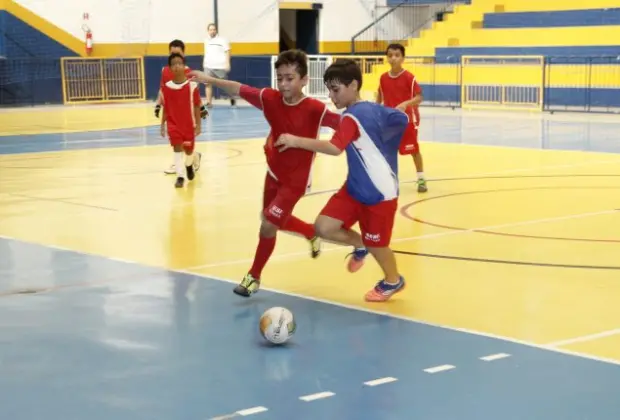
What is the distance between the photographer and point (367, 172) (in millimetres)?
7586

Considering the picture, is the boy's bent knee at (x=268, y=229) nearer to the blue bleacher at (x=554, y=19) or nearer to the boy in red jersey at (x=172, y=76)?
the boy in red jersey at (x=172, y=76)

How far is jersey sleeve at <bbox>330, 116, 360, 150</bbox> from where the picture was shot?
7.21 meters

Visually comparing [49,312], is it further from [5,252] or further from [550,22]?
[550,22]

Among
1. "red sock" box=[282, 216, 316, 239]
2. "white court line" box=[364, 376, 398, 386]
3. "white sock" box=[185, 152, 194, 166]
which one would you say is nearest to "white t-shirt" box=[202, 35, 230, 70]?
"white sock" box=[185, 152, 194, 166]

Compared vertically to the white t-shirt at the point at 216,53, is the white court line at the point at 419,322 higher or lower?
lower

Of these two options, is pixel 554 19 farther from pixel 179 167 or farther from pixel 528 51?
pixel 179 167

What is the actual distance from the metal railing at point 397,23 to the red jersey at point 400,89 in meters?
28.0

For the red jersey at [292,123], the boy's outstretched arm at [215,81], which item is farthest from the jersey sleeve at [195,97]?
the red jersey at [292,123]

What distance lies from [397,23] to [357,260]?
35.9 metres

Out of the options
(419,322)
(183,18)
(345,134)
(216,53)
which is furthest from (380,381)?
(183,18)

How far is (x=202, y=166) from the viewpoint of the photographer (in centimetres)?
1700

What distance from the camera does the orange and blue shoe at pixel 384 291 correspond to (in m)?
7.66

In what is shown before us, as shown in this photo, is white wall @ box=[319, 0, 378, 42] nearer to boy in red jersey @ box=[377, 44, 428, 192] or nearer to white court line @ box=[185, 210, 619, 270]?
boy in red jersey @ box=[377, 44, 428, 192]

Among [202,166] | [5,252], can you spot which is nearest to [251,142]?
[202,166]
